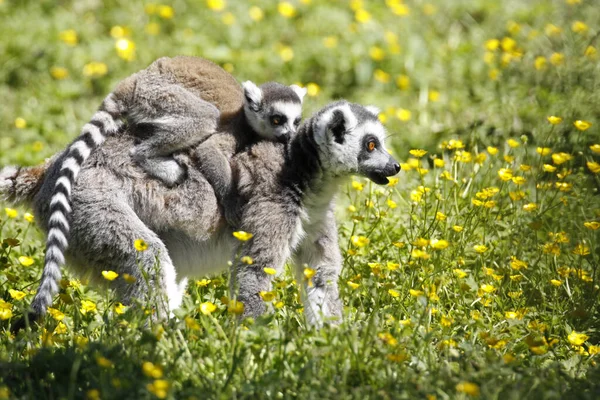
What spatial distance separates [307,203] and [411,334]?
4.32 feet

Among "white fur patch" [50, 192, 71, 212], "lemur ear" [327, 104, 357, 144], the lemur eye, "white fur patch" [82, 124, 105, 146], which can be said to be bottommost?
"white fur patch" [50, 192, 71, 212]

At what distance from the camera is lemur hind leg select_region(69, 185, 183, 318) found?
198 inches

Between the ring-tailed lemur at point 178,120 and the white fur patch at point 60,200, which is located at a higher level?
the ring-tailed lemur at point 178,120

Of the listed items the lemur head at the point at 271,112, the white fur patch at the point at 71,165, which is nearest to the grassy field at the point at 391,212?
the white fur patch at the point at 71,165

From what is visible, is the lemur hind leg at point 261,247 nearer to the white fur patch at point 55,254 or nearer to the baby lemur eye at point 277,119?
the baby lemur eye at point 277,119

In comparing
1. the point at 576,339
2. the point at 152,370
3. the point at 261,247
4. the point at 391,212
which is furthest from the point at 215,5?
the point at 152,370

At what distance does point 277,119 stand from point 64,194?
152 cm

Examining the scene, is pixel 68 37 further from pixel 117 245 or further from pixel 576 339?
pixel 576 339

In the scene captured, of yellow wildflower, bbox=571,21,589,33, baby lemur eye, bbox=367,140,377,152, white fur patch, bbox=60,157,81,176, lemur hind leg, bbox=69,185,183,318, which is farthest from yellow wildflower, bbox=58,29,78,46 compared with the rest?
yellow wildflower, bbox=571,21,589,33

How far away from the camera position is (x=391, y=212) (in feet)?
21.4

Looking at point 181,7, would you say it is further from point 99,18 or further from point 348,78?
point 348,78

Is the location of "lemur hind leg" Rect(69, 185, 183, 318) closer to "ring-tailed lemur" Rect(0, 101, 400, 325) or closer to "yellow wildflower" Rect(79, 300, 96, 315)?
"ring-tailed lemur" Rect(0, 101, 400, 325)

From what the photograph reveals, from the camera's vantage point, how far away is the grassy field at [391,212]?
400cm

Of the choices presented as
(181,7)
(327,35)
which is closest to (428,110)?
(327,35)
